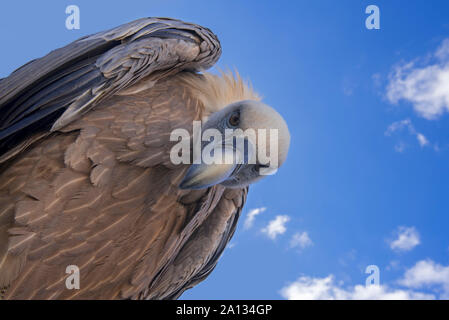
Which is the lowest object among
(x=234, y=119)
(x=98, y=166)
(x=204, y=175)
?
(x=204, y=175)

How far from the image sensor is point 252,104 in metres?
2.98

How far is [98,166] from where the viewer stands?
9.35ft

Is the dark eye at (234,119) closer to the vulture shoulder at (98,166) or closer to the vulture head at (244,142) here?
the vulture head at (244,142)

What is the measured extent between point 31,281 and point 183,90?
1609 millimetres

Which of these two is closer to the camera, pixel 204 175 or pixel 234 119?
pixel 204 175

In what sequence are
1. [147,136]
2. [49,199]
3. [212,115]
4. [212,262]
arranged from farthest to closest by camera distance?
1. [212,262]
2. [212,115]
3. [147,136]
4. [49,199]

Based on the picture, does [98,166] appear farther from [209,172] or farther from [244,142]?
[244,142]

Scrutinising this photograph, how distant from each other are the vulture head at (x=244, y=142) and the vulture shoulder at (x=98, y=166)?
0.25 meters

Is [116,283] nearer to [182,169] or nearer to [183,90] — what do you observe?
[182,169]

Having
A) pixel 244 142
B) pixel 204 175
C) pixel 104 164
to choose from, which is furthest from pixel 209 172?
pixel 104 164

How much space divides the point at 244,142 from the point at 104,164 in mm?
892

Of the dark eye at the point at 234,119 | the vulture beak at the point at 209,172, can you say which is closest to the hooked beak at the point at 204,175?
the vulture beak at the point at 209,172

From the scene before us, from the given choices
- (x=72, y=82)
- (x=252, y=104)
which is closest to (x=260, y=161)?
(x=252, y=104)

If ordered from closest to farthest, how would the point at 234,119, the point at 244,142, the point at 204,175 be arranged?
the point at 204,175
the point at 244,142
the point at 234,119
